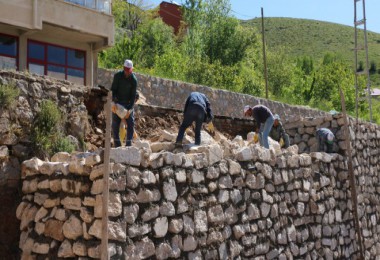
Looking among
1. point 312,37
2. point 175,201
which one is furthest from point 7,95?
point 312,37

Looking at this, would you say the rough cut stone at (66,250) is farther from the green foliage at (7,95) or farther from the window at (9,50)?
the window at (9,50)

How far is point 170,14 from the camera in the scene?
46.6m

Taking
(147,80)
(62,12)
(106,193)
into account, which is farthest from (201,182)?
(62,12)

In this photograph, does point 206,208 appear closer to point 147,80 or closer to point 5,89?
point 5,89

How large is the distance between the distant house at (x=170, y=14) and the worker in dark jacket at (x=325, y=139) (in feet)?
122

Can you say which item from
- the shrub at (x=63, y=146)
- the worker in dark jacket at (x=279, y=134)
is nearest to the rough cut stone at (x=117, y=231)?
the shrub at (x=63, y=146)

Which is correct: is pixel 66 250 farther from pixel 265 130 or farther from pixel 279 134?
pixel 279 134

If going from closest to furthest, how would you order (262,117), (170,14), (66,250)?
1. (66,250)
2. (262,117)
3. (170,14)

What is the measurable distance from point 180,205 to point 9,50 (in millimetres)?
11969

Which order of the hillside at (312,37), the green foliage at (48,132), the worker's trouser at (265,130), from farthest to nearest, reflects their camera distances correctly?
the hillside at (312,37)
the worker's trouser at (265,130)
the green foliage at (48,132)

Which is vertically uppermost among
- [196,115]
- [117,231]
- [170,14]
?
[170,14]

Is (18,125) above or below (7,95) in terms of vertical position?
below

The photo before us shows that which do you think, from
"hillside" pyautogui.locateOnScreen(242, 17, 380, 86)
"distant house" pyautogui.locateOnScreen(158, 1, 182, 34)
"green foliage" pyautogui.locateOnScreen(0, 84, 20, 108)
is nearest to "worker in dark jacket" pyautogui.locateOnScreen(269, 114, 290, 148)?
"green foliage" pyautogui.locateOnScreen(0, 84, 20, 108)

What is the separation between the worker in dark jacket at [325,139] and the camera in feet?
33.0
